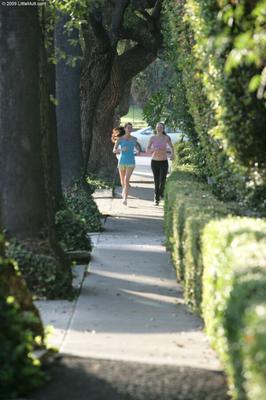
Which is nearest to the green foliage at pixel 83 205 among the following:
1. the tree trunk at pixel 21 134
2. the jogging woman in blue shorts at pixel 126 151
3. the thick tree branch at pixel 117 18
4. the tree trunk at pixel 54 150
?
the tree trunk at pixel 54 150

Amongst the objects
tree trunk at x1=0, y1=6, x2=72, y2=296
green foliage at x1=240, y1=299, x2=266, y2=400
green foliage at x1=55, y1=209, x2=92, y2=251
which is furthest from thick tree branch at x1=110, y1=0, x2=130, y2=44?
green foliage at x1=240, y1=299, x2=266, y2=400

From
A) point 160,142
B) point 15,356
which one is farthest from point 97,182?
point 15,356

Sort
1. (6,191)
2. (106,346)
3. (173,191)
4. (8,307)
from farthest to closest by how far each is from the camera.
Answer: (173,191)
(6,191)
(106,346)
(8,307)

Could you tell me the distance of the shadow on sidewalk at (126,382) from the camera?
752cm

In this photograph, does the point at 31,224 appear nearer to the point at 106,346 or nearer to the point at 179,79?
the point at 106,346

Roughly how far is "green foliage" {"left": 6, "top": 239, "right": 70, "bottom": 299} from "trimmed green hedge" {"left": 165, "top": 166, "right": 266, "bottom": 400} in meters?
1.45

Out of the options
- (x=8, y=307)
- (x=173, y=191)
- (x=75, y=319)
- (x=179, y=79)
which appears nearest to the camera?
(x=8, y=307)

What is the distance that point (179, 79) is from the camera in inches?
890

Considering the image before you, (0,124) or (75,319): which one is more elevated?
(0,124)

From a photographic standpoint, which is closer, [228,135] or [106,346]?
[106,346]

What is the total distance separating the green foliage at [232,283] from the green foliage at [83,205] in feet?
33.4

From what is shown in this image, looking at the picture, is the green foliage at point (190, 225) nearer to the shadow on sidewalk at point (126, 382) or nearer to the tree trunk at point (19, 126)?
the tree trunk at point (19, 126)

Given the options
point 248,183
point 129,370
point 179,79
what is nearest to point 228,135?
point 248,183

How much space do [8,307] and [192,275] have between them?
3.79 meters
